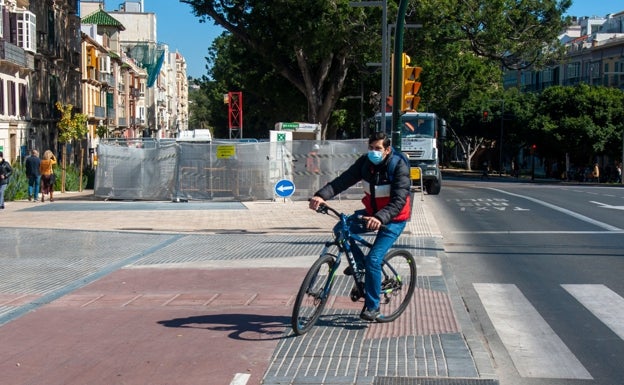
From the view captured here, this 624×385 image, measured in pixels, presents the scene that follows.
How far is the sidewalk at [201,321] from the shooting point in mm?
6086

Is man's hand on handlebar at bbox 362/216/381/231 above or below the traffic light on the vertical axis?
below

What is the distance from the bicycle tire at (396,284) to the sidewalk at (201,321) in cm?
15

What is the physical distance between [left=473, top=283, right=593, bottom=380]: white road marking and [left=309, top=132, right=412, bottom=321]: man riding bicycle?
4.18 feet

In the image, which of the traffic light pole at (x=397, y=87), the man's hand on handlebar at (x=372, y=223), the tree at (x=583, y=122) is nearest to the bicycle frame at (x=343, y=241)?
the man's hand on handlebar at (x=372, y=223)

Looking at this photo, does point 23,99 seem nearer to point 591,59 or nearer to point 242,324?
point 242,324

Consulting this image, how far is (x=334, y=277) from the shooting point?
735 centimetres

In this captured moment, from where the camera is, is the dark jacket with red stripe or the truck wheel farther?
the truck wheel

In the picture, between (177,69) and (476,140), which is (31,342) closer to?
(476,140)

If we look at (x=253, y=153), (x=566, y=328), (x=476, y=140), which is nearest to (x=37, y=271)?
(x=566, y=328)

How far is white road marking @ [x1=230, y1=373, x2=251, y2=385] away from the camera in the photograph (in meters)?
5.79

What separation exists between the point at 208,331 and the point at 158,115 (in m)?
105

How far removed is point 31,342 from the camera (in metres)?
6.99

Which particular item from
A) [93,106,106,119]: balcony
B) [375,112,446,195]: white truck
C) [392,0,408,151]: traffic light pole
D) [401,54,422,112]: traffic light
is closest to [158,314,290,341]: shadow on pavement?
[392,0,408,151]: traffic light pole

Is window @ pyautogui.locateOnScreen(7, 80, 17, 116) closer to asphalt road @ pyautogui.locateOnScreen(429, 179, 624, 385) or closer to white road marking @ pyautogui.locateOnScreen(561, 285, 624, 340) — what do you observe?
asphalt road @ pyautogui.locateOnScreen(429, 179, 624, 385)
